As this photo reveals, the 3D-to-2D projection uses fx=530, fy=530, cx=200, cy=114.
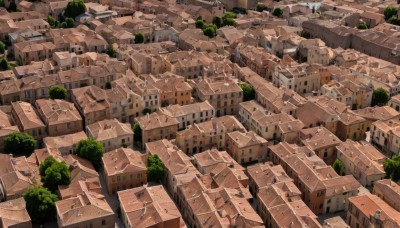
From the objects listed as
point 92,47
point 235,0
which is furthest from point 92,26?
point 235,0

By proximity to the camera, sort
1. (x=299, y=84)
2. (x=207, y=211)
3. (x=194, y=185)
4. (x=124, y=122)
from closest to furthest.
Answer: (x=207, y=211), (x=194, y=185), (x=124, y=122), (x=299, y=84)

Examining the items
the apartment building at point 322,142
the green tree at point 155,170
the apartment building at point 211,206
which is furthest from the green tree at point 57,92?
the apartment building at point 322,142

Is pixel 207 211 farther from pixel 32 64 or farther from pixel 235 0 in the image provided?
pixel 235 0

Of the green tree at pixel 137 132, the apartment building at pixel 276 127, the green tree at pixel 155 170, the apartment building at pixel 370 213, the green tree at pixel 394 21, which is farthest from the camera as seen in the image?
the green tree at pixel 394 21

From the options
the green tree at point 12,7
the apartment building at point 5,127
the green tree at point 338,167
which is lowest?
the green tree at point 338,167

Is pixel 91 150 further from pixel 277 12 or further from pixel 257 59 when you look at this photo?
pixel 277 12

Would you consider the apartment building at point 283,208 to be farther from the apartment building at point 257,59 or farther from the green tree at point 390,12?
the green tree at point 390,12

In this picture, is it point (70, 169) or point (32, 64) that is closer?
point (70, 169)
